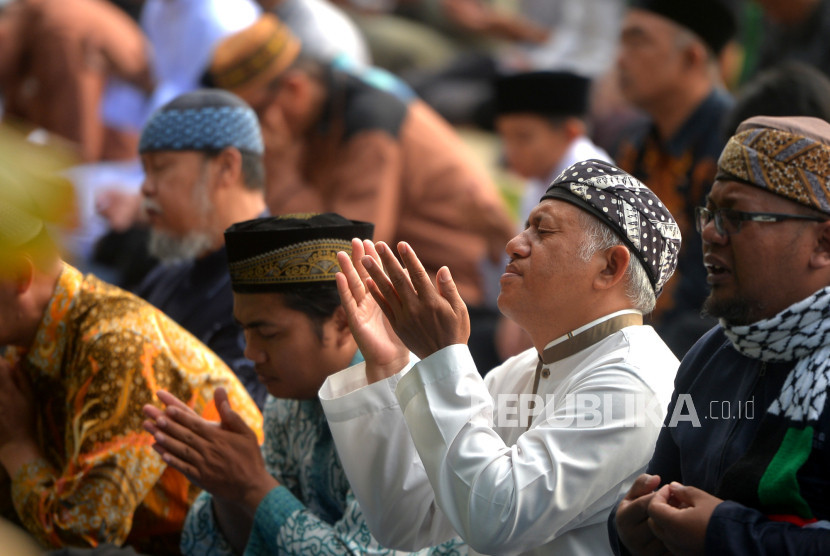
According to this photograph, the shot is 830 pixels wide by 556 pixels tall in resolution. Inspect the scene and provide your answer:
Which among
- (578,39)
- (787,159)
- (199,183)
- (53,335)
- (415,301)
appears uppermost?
(787,159)

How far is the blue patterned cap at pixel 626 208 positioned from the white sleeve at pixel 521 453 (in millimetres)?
311

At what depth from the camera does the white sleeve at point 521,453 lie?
8.18ft

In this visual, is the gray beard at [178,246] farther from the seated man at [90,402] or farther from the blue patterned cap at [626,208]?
the blue patterned cap at [626,208]

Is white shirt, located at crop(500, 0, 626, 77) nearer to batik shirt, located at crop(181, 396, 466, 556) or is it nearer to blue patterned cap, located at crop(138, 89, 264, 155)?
blue patterned cap, located at crop(138, 89, 264, 155)

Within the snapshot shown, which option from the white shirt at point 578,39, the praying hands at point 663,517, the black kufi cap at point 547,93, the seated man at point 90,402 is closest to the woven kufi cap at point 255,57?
the black kufi cap at point 547,93

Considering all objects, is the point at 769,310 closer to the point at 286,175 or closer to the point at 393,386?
the point at 393,386

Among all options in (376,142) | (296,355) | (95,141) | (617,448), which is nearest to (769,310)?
(617,448)

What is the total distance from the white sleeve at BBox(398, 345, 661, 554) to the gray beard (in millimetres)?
2310

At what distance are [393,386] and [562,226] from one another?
0.57m

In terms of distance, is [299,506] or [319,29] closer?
[299,506]

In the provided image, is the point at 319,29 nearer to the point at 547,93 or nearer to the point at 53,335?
the point at 547,93

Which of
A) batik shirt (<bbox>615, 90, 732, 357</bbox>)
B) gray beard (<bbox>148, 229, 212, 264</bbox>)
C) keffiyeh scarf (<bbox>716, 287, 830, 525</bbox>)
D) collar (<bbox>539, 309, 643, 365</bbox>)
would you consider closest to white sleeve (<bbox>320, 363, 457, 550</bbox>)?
collar (<bbox>539, 309, 643, 365</bbox>)

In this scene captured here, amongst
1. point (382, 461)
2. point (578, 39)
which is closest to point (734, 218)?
point (382, 461)

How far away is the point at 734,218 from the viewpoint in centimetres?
246
